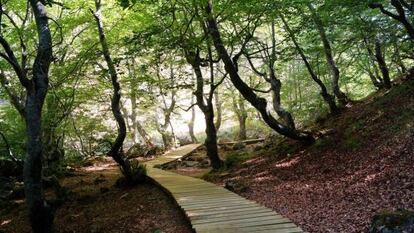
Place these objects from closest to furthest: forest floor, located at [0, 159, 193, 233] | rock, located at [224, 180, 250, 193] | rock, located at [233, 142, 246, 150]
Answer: forest floor, located at [0, 159, 193, 233] < rock, located at [224, 180, 250, 193] < rock, located at [233, 142, 246, 150]

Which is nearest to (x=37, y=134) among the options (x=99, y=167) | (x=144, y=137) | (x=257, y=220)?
(x=257, y=220)

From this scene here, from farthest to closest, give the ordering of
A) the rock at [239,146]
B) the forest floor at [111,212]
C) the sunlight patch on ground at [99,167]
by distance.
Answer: the rock at [239,146] → the sunlight patch on ground at [99,167] → the forest floor at [111,212]

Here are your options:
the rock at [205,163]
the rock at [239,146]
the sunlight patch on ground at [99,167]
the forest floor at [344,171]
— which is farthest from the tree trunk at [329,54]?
the sunlight patch on ground at [99,167]

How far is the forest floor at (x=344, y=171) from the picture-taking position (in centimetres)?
586

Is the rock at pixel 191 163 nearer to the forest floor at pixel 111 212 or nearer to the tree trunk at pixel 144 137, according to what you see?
Result: the forest floor at pixel 111 212

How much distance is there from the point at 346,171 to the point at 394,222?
4.02 m

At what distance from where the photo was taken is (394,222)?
432 cm

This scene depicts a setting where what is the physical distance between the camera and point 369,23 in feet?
38.0

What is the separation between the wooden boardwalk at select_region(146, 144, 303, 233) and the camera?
548cm

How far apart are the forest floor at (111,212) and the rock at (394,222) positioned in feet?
10.9

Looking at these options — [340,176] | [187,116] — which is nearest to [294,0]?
[340,176]

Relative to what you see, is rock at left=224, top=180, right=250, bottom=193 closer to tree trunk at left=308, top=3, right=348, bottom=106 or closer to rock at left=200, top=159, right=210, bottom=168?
tree trunk at left=308, top=3, right=348, bottom=106

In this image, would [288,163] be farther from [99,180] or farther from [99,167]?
[99,167]

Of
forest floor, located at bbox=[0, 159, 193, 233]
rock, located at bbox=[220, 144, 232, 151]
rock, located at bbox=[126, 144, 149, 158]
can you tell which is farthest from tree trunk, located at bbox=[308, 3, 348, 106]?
rock, located at bbox=[126, 144, 149, 158]
